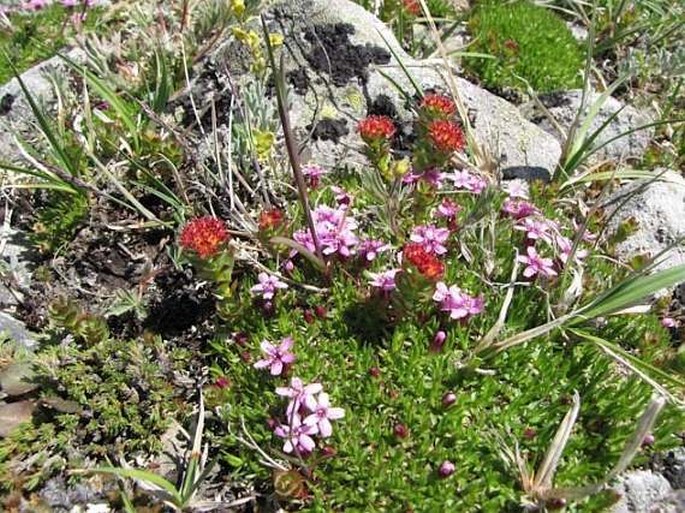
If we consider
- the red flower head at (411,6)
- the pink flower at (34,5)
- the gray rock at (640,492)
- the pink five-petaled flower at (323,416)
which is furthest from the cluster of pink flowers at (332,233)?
the pink flower at (34,5)

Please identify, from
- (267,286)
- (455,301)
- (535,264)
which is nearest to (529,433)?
(455,301)

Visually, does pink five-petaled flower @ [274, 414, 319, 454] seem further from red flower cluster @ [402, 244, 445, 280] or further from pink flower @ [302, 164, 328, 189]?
pink flower @ [302, 164, 328, 189]

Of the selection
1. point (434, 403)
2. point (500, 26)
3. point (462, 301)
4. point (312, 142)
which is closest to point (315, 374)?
point (434, 403)

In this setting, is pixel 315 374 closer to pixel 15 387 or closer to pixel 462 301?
pixel 462 301

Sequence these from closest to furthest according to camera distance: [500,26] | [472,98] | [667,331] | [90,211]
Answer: [667,331] → [90,211] → [472,98] → [500,26]

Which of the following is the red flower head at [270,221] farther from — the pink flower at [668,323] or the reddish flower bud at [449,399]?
the pink flower at [668,323]

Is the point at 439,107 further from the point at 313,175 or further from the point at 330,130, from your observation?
the point at 330,130
